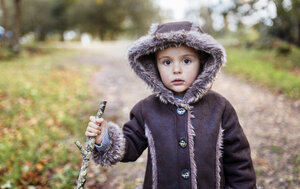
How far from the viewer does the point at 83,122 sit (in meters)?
4.90

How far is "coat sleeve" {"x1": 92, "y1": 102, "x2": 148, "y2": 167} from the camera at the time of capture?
1.84 meters

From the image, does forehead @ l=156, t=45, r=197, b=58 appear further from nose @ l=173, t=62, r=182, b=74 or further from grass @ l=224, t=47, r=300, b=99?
grass @ l=224, t=47, r=300, b=99

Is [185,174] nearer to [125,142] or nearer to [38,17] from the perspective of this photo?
[125,142]

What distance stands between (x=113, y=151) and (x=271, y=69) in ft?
28.8

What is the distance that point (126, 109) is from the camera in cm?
577

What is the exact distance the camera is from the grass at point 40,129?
3.30m

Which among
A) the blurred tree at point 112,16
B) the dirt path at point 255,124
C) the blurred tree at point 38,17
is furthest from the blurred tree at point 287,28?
the blurred tree at point 38,17

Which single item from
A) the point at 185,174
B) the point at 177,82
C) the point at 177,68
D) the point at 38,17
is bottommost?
the point at 185,174

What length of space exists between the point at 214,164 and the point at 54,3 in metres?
32.9

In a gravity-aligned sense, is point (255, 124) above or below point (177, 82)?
below

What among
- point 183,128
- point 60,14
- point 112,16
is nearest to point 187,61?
point 183,128

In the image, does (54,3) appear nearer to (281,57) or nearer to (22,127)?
(281,57)

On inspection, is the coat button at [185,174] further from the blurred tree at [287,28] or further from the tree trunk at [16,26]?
the tree trunk at [16,26]

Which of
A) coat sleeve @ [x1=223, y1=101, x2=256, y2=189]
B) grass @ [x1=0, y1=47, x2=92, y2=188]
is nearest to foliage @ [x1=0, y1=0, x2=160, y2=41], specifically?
grass @ [x1=0, y1=47, x2=92, y2=188]
